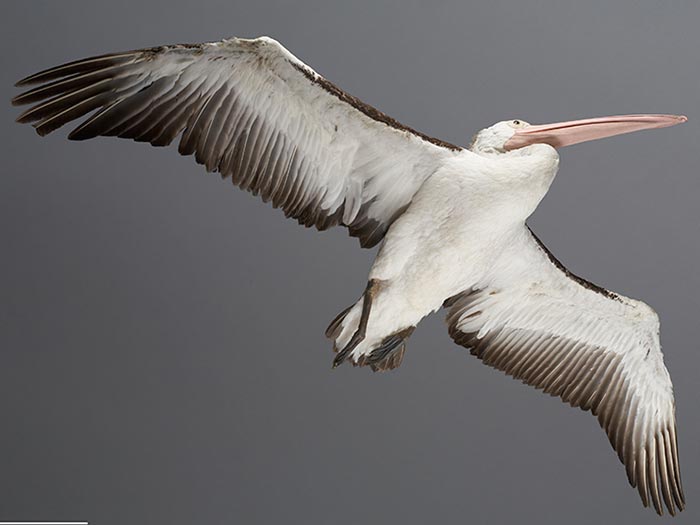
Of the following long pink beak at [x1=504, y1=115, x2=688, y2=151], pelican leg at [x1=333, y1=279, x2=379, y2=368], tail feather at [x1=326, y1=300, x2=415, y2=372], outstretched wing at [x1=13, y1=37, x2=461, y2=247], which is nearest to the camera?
outstretched wing at [x1=13, y1=37, x2=461, y2=247]

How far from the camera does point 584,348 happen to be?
5125 mm

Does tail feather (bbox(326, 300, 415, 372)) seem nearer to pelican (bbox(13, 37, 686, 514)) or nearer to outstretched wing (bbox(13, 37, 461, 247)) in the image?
pelican (bbox(13, 37, 686, 514))

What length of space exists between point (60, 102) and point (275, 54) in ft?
3.03

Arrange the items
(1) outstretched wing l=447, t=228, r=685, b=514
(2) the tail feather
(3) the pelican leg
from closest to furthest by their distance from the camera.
Answer: (3) the pelican leg → (2) the tail feather → (1) outstretched wing l=447, t=228, r=685, b=514

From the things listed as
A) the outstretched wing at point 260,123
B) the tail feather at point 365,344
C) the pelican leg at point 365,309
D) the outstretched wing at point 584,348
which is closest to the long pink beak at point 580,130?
the outstretched wing at point 260,123

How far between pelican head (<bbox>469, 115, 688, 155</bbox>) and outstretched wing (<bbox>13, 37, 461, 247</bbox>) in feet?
1.11

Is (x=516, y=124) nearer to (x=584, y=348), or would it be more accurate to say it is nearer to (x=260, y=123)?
(x=260, y=123)

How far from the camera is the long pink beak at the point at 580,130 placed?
415cm

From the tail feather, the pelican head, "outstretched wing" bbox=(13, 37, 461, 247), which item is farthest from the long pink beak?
the tail feather

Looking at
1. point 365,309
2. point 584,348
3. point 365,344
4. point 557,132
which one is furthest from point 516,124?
point 584,348

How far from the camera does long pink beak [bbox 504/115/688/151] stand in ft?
13.6

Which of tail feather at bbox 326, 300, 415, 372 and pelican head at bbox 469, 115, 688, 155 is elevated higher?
pelican head at bbox 469, 115, 688, 155

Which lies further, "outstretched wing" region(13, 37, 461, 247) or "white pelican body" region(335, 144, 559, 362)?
"white pelican body" region(335, 144, 559, 362)

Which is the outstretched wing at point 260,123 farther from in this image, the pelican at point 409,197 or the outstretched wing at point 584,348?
the outstretched wing at point 584,348
